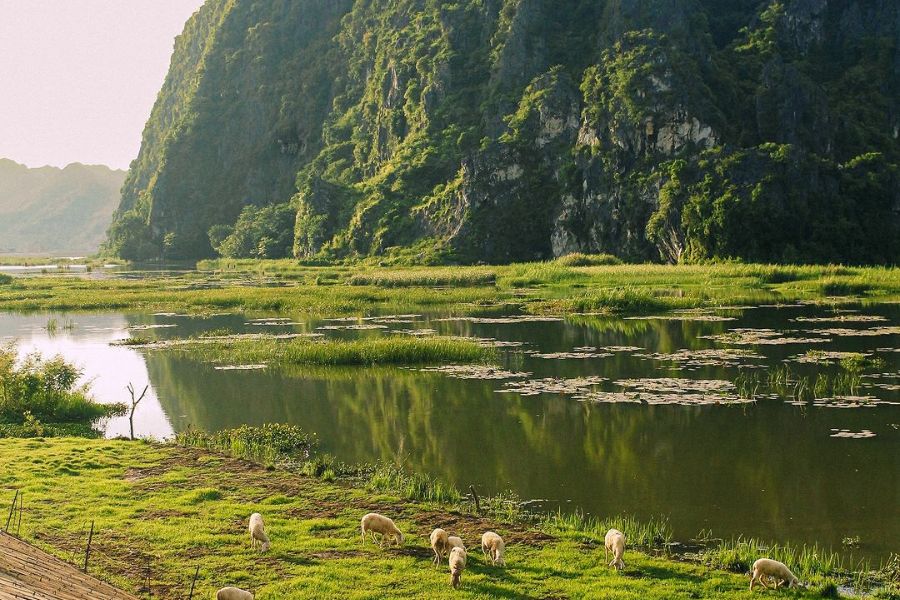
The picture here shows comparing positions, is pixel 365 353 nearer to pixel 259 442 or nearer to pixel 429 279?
pixel 259 442

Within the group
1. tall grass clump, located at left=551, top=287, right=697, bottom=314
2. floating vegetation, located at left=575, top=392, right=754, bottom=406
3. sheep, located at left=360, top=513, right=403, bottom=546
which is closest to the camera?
sheep, located at left=360, top=513, right=403, bottom=546

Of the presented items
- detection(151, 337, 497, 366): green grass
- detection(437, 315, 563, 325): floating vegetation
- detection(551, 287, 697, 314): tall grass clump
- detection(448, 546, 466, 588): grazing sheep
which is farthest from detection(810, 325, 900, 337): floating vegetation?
detection(448, 546, 466, 588): grazing sheep

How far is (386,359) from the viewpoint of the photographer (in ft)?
147

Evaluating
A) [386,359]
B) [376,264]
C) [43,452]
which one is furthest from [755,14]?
[43,452]

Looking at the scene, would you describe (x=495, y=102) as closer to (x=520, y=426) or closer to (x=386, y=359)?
(x=386, y=359)

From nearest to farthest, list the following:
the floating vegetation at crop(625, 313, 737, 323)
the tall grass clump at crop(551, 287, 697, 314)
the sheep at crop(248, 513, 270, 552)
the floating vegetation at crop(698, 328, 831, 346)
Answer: the sheep at crop(248, 513, 270, 552) < the floating vegetation at crop(698, 328, 831, 346) < the floating vegetation at crop(625, 313, 737, 323) < the tall grass clump at crop(551, 287, 697, 314)

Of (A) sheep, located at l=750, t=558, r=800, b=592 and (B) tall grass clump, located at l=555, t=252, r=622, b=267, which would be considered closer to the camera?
(A) sheep, located at l=750, t=558, r=800, b=592

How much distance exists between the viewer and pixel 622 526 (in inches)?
770

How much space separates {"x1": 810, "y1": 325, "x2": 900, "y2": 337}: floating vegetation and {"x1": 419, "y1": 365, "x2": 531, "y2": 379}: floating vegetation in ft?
70.3

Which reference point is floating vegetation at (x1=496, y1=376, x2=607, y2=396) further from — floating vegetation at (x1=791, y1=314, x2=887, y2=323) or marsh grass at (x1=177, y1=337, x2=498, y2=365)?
floating vegetation at (x1=791, y1=314, x2=887, y2=323)

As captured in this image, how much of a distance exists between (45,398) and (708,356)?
31094 millimetres

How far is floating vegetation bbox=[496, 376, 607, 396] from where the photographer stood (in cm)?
3591

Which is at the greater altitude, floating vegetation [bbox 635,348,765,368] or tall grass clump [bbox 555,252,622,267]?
tall grass clump [bbox 555,252,622,267]

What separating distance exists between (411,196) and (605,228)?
43.9m
